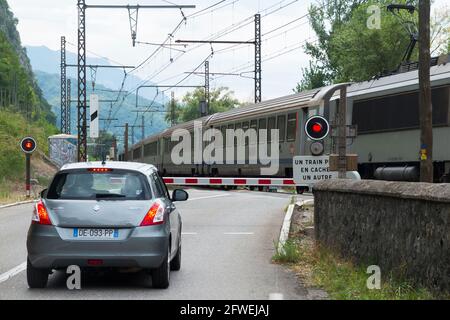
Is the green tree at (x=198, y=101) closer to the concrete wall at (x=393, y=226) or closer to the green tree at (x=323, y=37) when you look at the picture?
the green tree at (x=323, y=37)

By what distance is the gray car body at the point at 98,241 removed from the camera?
9.19 metres

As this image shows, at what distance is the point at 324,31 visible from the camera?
76.5m

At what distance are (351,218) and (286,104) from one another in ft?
62.5

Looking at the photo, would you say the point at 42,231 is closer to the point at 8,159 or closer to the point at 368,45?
the point at 8,159

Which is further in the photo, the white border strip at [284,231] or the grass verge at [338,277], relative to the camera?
the white border strip at [284,231]

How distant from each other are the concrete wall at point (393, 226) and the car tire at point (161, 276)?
249 centimetres

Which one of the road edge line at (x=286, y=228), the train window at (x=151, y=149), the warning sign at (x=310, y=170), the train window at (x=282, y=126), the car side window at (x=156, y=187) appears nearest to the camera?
the car side window at (x=156, y=187)

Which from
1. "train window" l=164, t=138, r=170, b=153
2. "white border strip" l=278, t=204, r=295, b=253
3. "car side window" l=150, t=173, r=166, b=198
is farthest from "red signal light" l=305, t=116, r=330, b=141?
"train window" l=164, t=138, r=170, b=153

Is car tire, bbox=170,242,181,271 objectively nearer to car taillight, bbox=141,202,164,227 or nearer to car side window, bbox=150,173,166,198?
car side window, bbox=150,173,166,198

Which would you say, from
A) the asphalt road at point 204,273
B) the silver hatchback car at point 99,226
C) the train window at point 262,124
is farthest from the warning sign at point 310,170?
the train window at point 262,124

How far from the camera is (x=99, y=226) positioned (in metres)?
9.27

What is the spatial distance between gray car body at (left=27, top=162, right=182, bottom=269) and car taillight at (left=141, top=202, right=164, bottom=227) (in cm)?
5

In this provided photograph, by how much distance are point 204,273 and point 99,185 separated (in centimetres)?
205
